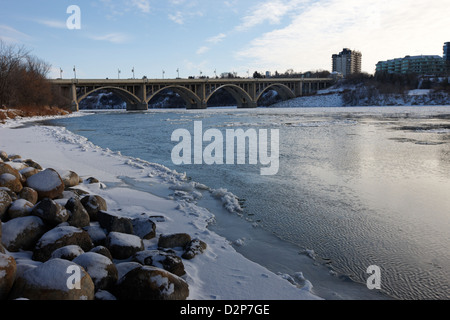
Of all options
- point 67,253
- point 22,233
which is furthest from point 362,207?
point 22,233

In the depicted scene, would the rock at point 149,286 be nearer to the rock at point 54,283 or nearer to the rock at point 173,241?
the rock at point 54,283

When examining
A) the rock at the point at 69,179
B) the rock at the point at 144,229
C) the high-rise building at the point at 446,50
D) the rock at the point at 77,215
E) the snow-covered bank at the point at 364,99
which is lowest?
the rock at the point at 144,229

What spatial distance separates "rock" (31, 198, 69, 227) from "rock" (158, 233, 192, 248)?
1381mm

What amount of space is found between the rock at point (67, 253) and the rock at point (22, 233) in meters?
0.72

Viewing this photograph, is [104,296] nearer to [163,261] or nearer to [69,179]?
[163,261]

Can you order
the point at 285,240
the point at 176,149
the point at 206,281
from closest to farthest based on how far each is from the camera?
the point at 206,281 → the point at 285,240 → the point at 176,149

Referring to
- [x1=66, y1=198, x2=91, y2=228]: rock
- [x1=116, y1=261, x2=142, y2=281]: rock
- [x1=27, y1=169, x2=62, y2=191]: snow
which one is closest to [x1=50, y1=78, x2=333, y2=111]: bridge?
[x1=27, y1=169, x2=62, y2=191]: snow

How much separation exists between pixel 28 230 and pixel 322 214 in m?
4.71

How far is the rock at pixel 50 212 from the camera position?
4773mm

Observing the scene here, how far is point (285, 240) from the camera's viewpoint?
17.6ft

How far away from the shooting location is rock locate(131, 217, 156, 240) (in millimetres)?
5107

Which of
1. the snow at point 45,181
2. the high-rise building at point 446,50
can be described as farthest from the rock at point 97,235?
the high-rise building at point 446,50

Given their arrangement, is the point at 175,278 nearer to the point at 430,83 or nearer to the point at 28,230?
the point at 28,230
